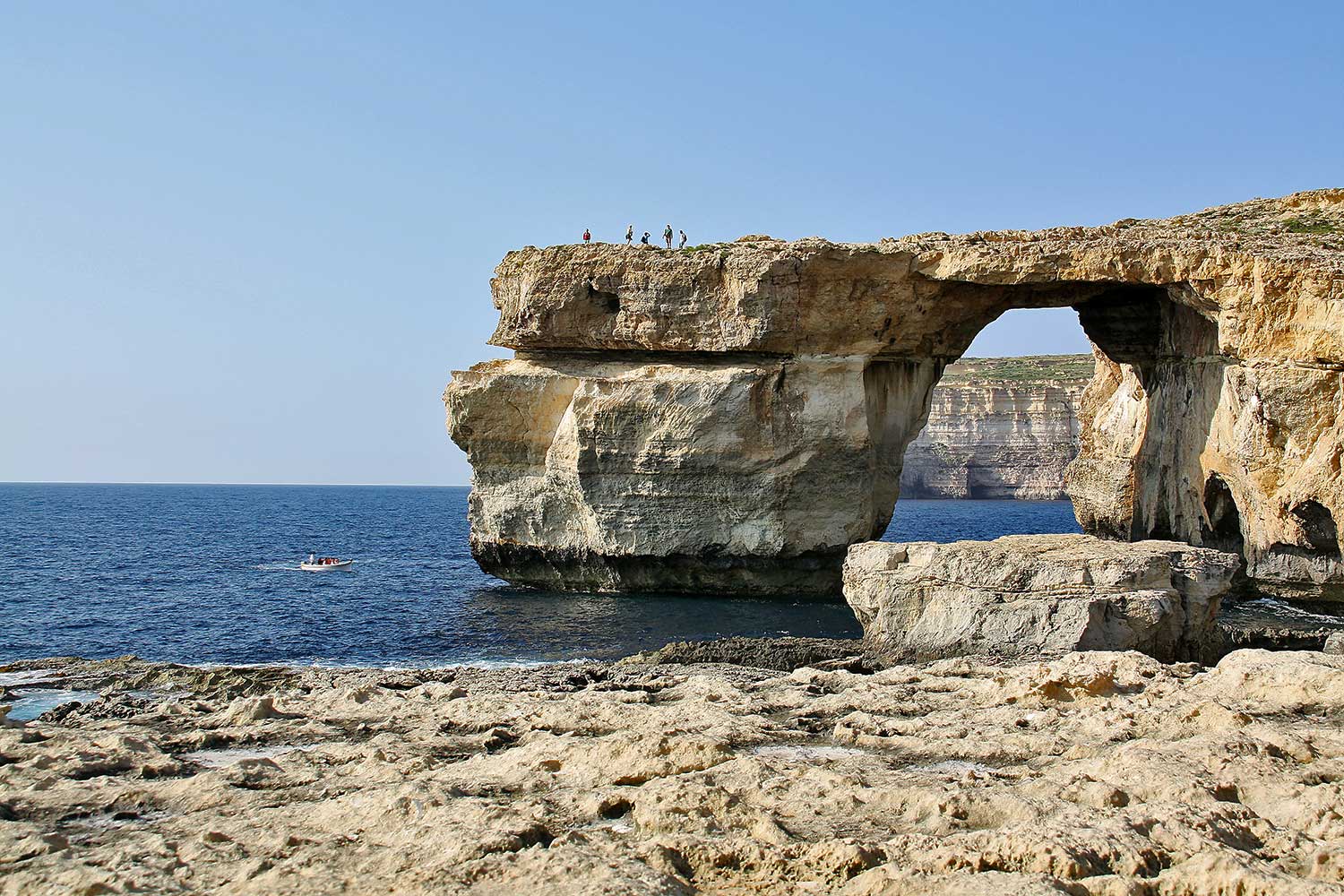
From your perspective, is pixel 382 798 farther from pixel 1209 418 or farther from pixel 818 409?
pixel 1209 418

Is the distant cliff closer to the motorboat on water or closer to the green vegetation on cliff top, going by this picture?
the green vegetation on cliff top

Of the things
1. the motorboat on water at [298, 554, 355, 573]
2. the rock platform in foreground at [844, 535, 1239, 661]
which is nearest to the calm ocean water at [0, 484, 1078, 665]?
the motorboat on water at [298, 554, 355, 573]

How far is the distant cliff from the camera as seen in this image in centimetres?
8544

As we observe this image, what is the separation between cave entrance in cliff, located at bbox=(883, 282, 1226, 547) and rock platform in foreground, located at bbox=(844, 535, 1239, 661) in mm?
7171

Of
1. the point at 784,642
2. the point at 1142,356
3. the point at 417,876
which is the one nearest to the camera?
the point at 417,876

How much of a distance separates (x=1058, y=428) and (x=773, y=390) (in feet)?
207

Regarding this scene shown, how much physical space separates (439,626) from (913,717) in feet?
49.8

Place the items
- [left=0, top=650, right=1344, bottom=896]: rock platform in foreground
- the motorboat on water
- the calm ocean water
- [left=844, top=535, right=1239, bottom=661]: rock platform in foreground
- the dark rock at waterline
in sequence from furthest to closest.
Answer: the motorboat on water < the calm ocean water < the dark rock at waterline < [left=844, top=535, right=1239, bottom=661]: rock platform in foreground < [left=0, top=650, right=1344, bottom=896]: rock platform in foreground

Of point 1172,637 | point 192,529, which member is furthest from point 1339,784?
point 192,529

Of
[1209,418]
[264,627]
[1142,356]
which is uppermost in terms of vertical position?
[1142,356]

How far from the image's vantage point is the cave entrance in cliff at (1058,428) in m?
29.0

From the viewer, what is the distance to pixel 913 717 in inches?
494

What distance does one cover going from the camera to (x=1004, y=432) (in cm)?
8912

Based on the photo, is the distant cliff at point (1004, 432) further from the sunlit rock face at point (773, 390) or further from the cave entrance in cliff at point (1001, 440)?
the sunlit rock face at point (773, 390)
